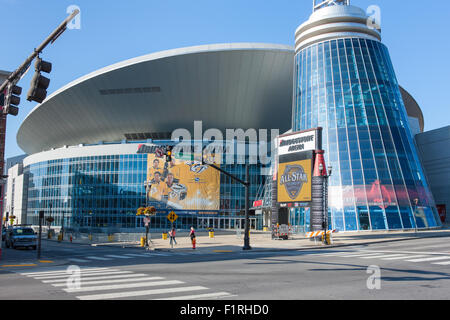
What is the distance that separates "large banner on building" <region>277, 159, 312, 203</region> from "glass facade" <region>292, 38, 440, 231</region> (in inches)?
431

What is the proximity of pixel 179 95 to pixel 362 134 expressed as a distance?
124ft

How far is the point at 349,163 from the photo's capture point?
5434cm

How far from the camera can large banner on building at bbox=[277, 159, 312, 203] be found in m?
42.3

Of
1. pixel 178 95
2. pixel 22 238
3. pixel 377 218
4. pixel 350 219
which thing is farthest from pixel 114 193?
pixel 377 218

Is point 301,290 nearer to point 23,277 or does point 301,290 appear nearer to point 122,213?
point 23,277

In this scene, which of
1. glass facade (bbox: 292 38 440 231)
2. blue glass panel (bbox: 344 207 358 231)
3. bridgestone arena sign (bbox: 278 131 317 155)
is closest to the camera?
bridgestone arena sign (bbox: 278 131 317 155)

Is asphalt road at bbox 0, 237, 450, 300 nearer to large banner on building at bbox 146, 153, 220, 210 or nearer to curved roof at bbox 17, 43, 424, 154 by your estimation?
large banner on building at bbox 146, 153, 220, 210

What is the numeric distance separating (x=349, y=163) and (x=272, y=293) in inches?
1744

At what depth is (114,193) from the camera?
81.4 meters

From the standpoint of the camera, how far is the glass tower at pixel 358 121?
51.7 meters

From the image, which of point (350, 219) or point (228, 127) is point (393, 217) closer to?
point (350, 219)

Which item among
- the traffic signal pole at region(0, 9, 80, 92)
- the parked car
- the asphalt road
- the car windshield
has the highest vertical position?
the traffic signal pole at region(0, 9, 80, 92)

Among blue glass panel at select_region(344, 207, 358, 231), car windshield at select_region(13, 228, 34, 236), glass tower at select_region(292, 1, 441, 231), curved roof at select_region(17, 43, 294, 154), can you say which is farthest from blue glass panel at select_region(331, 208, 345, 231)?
curved roof at select_region(17, 43, 294, 154)
